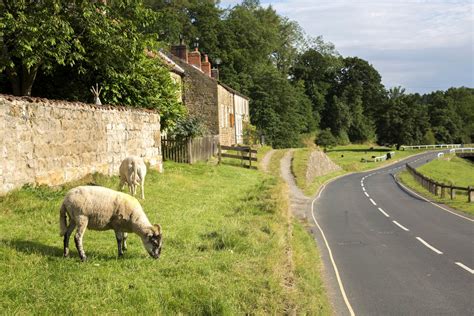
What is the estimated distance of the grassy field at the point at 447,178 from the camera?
32.9 meters

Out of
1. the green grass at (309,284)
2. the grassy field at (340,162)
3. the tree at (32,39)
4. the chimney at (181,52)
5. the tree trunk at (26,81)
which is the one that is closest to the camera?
the green grass at (309,284)

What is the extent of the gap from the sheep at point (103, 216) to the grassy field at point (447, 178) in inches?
969

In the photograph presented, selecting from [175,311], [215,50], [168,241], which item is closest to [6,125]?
[168,241]

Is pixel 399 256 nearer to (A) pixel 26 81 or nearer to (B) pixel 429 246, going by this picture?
(B) pixel 429 246

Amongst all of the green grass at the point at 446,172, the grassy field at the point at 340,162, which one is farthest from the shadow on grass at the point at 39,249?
the green grass at the point at 446,172

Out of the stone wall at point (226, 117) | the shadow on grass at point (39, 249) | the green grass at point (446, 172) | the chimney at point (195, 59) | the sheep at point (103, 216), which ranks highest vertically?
the chimney at point (195, 59)

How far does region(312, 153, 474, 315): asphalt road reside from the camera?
1145cm

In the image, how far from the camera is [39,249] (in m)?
8.88

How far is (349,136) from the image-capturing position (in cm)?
11856

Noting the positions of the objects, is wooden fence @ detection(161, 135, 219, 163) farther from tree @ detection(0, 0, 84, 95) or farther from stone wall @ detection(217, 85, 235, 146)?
stone wall @ detection(217, 85, 235, 146)

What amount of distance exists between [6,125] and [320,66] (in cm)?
10977

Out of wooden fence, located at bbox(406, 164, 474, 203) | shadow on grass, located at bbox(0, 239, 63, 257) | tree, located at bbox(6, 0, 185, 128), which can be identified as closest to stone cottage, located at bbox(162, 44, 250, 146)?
tree, located at bbox(6, 0, 185, 128)

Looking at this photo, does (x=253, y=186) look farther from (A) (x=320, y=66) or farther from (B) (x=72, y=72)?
(A) (x=320, y=66)

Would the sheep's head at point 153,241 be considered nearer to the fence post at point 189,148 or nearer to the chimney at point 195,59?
the fence post at point 189,148
